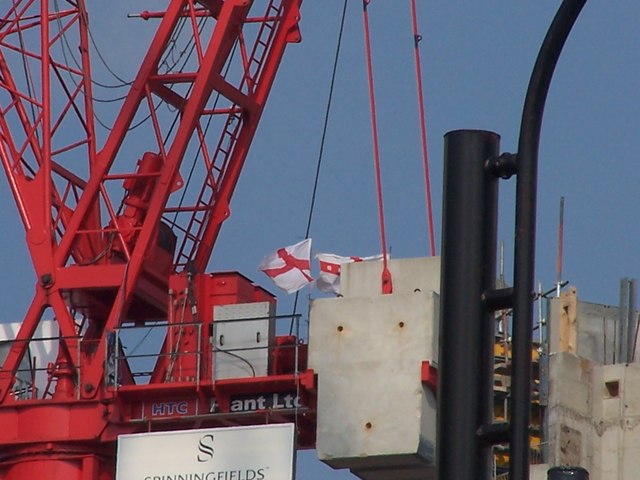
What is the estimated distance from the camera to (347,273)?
56.8 metres

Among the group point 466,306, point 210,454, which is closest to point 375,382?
point 210,454

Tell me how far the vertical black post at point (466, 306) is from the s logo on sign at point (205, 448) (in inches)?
1680

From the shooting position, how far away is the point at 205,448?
52938mm

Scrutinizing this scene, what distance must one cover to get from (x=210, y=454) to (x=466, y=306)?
141 feet

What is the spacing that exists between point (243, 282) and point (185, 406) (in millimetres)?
3962

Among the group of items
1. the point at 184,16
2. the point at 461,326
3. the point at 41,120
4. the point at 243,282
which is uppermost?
the point at 184,16

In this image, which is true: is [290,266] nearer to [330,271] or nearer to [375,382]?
[330,271]

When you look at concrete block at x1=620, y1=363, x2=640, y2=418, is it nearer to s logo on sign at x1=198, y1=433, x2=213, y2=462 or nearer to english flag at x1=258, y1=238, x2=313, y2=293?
english flag at x1=258, y1=238, x2=313, y2=293

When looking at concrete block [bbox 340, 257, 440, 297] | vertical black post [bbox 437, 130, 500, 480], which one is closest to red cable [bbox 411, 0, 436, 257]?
concrete block [bbox 340, 257, 440, 297]

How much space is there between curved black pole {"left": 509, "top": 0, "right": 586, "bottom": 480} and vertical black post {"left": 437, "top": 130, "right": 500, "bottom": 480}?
0.16m

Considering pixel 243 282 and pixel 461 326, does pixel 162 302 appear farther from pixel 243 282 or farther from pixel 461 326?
pixel 461 326

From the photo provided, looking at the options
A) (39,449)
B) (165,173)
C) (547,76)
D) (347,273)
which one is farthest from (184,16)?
(547,76)

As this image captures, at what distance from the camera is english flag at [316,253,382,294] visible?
60.5m

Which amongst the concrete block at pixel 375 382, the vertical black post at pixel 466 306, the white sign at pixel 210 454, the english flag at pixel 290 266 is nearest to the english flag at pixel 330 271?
the english flag at pixel 290 266
